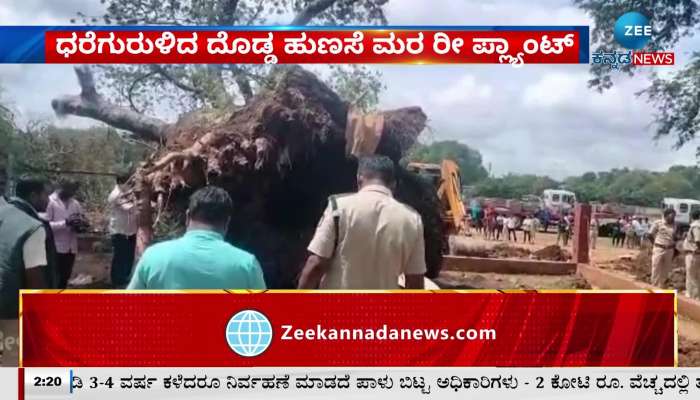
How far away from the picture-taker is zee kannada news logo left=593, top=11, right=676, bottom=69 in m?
4.15

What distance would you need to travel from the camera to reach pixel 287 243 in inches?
168

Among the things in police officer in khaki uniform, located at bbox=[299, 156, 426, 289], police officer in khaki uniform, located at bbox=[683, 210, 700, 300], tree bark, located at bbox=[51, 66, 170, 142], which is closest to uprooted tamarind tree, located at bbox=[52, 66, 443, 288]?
tree bark, located at bbox=[51, 66, 170, 142]

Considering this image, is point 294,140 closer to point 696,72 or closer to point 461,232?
point 461,232

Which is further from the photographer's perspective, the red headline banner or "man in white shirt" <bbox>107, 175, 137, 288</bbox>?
"man in white shirt" <bbox>107, 175, 137, 288</bbox>

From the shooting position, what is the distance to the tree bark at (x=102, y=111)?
4145 millimetres

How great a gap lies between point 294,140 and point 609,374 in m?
2.26

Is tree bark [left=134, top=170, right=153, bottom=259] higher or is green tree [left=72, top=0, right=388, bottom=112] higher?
green tree [left=72, top=0, right=388, bottom=112]

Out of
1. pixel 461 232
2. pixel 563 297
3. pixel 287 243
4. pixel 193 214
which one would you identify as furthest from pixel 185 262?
pixel 563 297

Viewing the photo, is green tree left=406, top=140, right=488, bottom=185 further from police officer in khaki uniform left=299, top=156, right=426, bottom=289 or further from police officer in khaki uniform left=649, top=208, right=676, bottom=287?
police officer in khaki uniform left=649, top=208, right=676, bottom=287

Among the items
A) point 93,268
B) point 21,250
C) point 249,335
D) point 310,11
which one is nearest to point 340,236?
point 249,335

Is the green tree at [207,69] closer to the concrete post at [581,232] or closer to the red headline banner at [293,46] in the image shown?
the red headline banner at [293,46]

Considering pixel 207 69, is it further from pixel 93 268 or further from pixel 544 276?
pixel 544 276

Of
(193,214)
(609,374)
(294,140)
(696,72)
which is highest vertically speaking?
(696,72)

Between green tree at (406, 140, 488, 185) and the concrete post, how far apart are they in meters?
0.58
